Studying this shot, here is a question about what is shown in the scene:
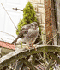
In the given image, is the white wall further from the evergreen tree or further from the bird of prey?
the bird of prey

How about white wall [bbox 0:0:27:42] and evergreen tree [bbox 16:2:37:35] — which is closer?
white wall [bbox 0:0:27:42]

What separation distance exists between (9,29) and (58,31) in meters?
0.81

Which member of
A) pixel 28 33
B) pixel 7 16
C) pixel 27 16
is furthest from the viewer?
pixel 27 16

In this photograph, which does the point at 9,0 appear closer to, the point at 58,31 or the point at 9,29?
the point at 9,29

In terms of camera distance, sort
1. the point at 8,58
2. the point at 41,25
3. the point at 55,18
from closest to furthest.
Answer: the point at 8,58
the point at 55,18
the point at 41,25

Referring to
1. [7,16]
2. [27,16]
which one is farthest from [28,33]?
[27,16]

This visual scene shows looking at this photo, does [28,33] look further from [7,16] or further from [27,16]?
[27,16]

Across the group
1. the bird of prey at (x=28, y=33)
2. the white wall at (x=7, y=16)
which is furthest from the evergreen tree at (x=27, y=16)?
the bird of prey at (x=28, y=33)

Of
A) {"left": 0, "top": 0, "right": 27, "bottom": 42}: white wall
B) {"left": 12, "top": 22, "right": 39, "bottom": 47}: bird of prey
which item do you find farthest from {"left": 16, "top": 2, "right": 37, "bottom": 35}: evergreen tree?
{"left": 12, "top": 22, "right": 39, "bottom": 47}: bird of prey

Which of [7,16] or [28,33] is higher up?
[7,16]

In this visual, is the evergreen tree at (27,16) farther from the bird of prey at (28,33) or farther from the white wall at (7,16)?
the bird of prey at (28,33)

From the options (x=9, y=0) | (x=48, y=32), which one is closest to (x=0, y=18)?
(x=9, y=0)

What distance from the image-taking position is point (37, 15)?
2168 millimetres

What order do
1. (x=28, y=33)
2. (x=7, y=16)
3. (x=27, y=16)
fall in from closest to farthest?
(x=28, y=33) < (x=7, y=16) < (x=27, y=16)
